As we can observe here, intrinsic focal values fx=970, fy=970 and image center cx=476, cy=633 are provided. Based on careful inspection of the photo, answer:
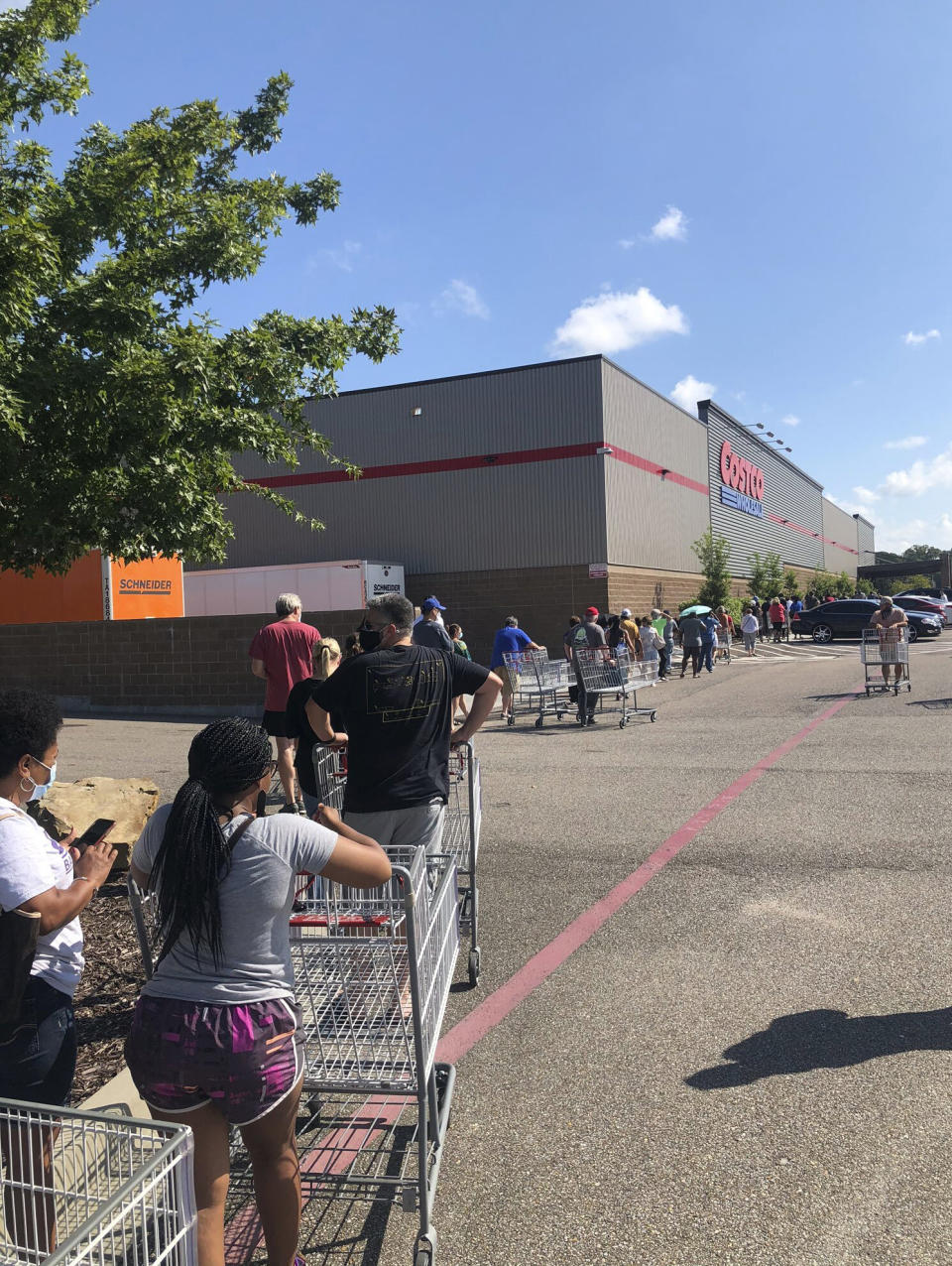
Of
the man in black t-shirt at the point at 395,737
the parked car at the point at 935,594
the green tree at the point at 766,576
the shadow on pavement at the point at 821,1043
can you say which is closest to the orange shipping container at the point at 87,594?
the man in black t-shirt at the point at 395,737

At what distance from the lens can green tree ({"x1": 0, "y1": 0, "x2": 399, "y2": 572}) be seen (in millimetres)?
6000

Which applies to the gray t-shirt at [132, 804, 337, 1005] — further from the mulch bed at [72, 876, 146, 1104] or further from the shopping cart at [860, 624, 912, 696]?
the shopping cart at [860, 624, 912, 696]

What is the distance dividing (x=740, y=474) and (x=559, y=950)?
44.2 meters

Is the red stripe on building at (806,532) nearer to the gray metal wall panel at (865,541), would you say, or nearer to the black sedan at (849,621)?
the gray metal wall panel at (865,541)

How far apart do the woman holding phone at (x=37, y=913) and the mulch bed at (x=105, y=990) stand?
159cm

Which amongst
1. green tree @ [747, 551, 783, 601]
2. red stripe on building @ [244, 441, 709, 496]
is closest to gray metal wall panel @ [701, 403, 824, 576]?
green tree @ [747, 551, 783, 601]

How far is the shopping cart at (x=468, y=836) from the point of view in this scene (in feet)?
16.7

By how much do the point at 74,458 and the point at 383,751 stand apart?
3342 millimetres

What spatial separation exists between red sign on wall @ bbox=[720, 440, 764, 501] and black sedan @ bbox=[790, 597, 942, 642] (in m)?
9.26

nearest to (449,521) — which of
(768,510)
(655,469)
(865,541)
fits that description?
(655,469)

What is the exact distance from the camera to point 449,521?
31859mm

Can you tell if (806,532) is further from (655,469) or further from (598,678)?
(598,678)

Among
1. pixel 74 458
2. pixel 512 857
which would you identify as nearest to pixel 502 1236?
pixel 512 857

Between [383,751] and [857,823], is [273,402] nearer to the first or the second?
[383,751]
